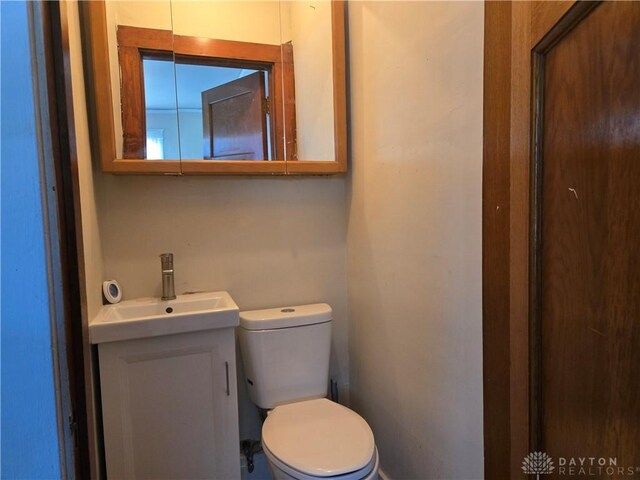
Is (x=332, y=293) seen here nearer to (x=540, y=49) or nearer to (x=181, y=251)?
(x=181, y=251)

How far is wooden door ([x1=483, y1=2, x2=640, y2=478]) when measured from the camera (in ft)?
1.77

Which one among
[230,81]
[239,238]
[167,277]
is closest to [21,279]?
[167,277]

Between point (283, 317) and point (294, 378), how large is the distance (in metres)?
0.26

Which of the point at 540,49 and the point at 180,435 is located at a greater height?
the point at 540,49

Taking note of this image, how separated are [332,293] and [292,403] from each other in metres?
0.55

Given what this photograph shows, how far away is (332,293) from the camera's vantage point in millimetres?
1927

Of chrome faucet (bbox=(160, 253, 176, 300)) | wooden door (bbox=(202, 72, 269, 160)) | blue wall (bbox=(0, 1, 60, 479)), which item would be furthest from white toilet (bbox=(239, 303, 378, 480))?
blue wall (bbox=(0, 1, 60, 479))

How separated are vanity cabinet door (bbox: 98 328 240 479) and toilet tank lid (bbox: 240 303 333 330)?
18cm

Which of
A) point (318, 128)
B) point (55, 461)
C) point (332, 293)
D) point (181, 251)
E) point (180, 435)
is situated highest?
point (318, 128)

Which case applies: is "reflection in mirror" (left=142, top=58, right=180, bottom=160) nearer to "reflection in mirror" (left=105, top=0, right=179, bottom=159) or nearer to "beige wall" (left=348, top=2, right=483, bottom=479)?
"reflection in mirror" (left=105, top=0, right=179, bottom=159)

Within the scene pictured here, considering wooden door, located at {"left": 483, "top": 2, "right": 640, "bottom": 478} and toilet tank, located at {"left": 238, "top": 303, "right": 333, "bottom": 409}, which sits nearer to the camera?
wooden door, located at {"left": 483, "top": 2, "right": 640, "bottom": 478}

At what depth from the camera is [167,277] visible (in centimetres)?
159

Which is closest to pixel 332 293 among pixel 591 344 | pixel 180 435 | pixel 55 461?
pixel 180 435

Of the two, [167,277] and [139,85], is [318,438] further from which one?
[139,85]
